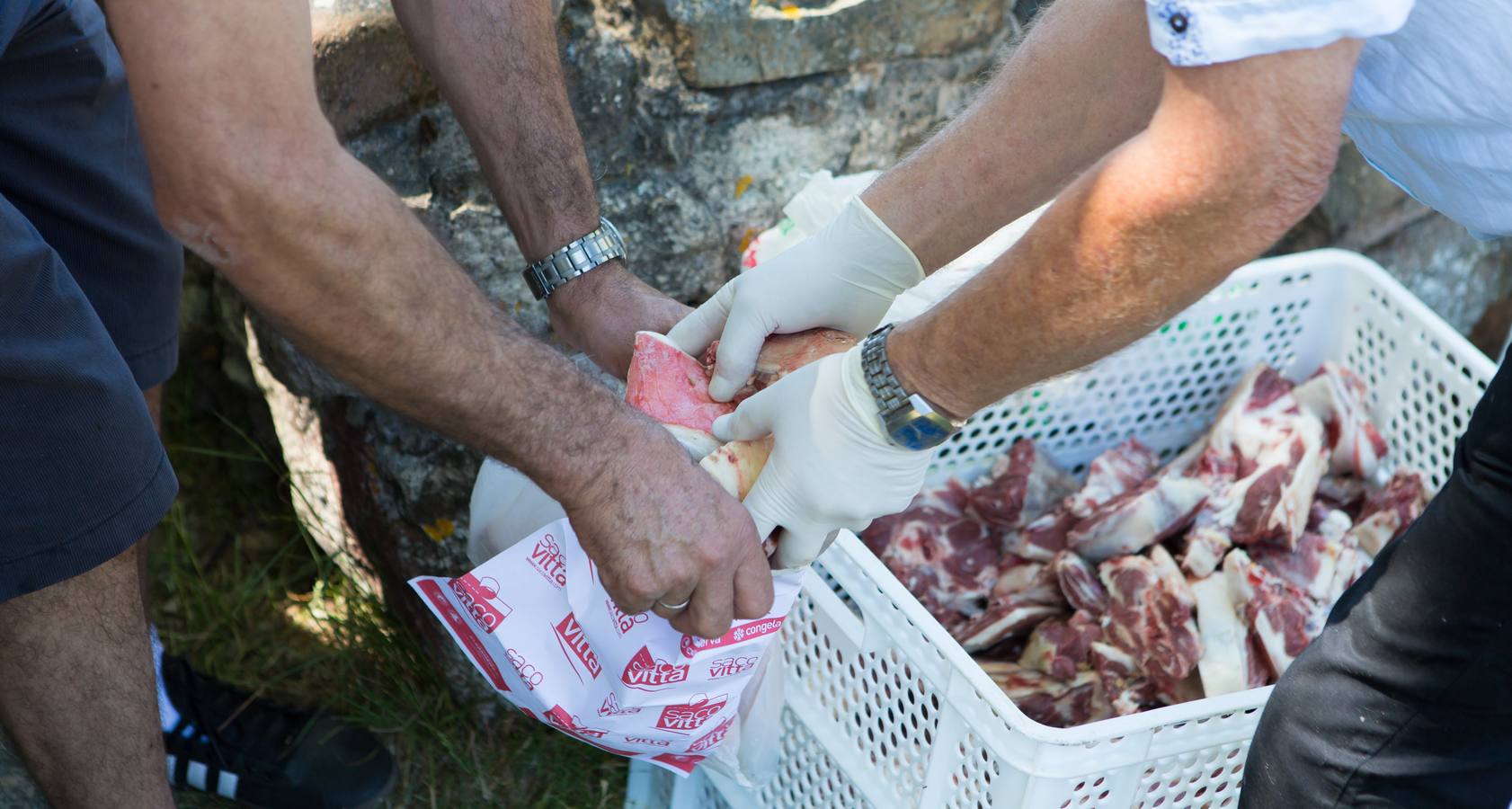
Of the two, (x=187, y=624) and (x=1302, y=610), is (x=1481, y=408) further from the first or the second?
(x=187, y=624)

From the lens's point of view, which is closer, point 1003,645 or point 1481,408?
point 1481,408

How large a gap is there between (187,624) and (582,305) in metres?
1.04

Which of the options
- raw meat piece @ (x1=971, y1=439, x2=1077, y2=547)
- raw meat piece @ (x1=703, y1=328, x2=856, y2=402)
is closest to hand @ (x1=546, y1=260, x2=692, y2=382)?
raw meat piece @ (x1=703, y1=328, x2=856, y2=402)

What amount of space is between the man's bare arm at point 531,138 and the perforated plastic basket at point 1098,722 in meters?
0.42

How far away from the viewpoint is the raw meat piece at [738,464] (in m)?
1.34

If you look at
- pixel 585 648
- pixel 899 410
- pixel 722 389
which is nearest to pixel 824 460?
pixel 899 410

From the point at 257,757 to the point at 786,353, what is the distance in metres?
1.04

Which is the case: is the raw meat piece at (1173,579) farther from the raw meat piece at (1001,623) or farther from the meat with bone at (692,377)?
the meat with bone at (692,377)

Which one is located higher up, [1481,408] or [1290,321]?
[1481,408]

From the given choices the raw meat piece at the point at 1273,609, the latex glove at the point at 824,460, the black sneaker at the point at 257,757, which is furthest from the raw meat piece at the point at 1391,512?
the black sneaker at the point at 257,757

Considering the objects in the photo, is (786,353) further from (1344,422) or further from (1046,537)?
(1344,422)

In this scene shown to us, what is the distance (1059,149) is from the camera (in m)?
1.40

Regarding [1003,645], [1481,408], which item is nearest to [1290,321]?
[1003,645]

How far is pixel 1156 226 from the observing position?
989mm
